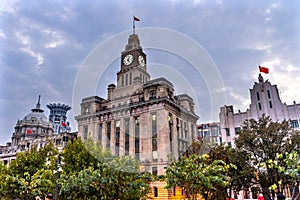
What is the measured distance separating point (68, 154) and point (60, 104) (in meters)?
164

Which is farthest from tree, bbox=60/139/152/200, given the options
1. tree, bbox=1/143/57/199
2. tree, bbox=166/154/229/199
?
tree, bbox=1/143/57/199

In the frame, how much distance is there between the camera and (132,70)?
48.9 m

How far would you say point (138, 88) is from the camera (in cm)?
4644

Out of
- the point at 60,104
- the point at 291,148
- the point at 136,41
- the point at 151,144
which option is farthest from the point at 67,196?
the point at 60,104

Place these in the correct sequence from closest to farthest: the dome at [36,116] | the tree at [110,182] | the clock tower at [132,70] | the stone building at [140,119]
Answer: the tree at [110,182] → the stone building at [140,119] → the clock tower at [132,70] → the dome at [36,116]

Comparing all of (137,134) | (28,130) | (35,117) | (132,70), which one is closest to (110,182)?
(137,134)

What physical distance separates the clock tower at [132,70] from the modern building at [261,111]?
1720cm

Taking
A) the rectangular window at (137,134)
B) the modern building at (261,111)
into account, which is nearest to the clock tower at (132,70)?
the rectangular window at (137,134)

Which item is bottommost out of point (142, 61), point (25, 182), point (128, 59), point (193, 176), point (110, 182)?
point (25, 182)

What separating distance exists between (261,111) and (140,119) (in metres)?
19.8

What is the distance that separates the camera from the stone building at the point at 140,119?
39312 mm

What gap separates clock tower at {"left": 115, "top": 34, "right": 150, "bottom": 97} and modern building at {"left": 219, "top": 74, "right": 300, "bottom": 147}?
56.4ft

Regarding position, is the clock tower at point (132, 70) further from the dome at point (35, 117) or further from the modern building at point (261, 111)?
the dome at point (35, 117)

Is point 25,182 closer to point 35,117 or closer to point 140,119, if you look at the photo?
point 140,119
